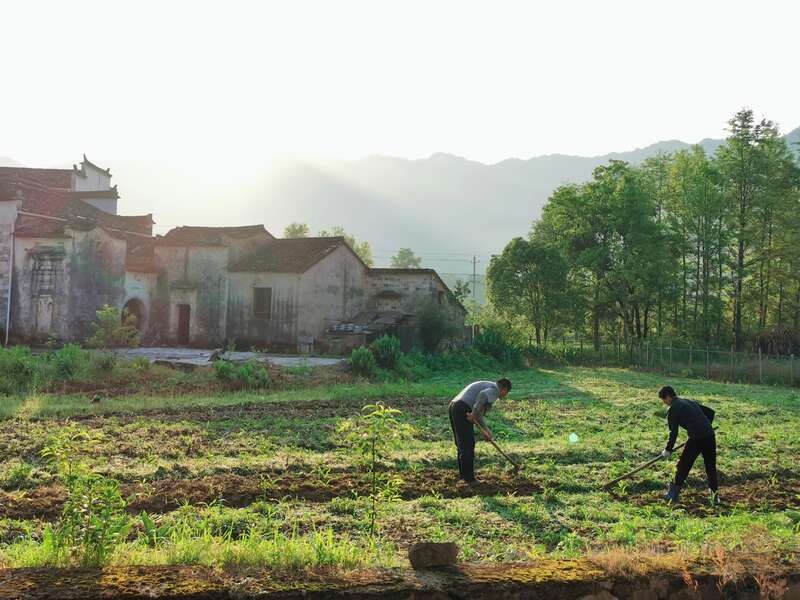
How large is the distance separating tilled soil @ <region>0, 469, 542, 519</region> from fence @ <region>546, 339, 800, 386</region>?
947 inches

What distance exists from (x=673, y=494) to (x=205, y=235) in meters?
30.7

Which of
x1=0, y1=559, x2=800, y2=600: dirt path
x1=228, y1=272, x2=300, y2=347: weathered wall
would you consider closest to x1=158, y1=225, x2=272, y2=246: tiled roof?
x1=228, y1=272, x2=300, y2=347: weathered wall

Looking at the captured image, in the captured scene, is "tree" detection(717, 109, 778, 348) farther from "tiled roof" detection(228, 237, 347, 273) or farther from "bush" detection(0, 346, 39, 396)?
"bush" detection(0, 346, 39, 396)

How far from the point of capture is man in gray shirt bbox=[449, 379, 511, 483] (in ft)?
30.9

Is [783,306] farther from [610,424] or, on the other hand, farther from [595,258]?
[610,424]

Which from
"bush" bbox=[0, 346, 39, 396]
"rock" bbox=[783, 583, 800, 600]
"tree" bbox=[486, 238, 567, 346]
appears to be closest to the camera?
"rock" bbox=[783, 583, 800, 600]

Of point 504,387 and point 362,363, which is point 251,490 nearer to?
point 504,387

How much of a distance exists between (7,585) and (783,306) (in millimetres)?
41475

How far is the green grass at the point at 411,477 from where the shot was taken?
237 inches

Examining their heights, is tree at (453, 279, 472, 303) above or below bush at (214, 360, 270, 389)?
above

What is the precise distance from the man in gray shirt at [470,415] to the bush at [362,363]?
47.5 feet

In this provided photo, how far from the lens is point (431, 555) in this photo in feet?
14.1

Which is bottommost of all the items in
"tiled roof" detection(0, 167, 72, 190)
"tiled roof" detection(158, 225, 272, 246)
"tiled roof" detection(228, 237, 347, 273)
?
"tiled roof" detection(228, 237, 347, 273)

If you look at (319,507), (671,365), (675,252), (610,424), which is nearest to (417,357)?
(671,365)
